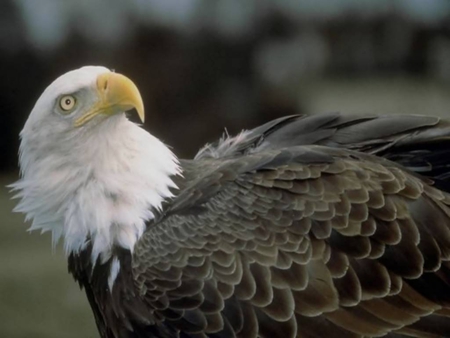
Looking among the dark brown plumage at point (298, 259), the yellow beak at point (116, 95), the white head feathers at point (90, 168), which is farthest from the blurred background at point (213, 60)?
the dark brown plumage at point (298, 259)

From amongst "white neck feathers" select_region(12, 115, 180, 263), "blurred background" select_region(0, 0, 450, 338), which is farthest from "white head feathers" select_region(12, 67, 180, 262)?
"blurred background" select_region(0, 0, 450, 338)

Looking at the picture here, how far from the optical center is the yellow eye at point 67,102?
3.12 metres

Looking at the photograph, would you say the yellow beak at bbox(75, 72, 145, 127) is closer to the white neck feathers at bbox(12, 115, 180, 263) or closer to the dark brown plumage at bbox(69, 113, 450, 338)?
the white neck feathers at bbox(12, 115, 180, 263)

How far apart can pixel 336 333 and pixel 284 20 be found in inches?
129

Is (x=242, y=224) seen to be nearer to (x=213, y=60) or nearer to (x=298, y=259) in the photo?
(x=298, y=259)

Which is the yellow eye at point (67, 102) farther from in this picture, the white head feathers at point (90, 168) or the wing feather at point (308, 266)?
the wing feather at point (308, 266)

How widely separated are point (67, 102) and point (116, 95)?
0.19 metres

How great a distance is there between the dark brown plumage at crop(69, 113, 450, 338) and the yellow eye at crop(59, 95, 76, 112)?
0.49 m

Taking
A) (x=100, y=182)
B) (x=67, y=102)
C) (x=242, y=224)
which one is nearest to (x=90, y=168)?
(x=100, y=182)

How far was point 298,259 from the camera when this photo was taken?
2.90 meters

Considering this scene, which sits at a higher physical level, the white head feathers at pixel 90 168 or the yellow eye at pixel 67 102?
the yellow eye at pixel 67 102

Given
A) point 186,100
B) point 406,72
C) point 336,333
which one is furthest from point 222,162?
point 406,72

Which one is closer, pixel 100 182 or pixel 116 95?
pixel 116 95

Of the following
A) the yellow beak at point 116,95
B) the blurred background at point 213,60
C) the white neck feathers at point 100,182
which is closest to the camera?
the yellow beak at point 116,95
